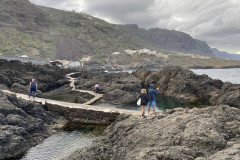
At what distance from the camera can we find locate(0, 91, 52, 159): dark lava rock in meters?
12.6

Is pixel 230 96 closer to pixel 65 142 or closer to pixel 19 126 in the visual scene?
pixel 65 142

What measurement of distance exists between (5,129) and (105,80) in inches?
1457

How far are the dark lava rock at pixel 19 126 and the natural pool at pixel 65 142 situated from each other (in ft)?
2.59

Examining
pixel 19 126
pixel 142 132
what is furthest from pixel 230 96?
pixel 19 126

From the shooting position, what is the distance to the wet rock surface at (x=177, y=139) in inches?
291

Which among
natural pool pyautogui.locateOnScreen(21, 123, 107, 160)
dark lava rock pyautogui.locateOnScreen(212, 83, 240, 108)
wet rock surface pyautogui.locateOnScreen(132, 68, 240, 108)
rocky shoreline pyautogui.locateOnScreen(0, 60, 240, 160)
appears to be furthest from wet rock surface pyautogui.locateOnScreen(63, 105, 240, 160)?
wet rock surface pyautogui.locateOnScreen(132, 68, 240, 108)

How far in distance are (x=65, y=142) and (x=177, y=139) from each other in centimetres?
994

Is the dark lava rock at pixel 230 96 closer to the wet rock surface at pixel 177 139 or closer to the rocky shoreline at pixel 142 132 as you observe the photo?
the rocky shoreline at pixel 142 132

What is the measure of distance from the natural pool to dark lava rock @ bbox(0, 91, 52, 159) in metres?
0.79

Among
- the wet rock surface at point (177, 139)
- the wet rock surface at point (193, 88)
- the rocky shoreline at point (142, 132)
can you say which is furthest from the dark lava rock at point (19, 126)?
the wet rock surface at point (193, 88)

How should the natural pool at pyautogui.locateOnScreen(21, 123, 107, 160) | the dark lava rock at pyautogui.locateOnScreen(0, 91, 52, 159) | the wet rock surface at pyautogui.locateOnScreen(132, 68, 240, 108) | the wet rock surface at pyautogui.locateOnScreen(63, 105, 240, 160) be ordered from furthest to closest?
the wet rock surface at pyautogui.locateOnScreen(132, 68, 240, 108), the natural pool at pyautogui.locateOnScreen(21, 123, 107, 160), the dark lava rock at pyautogui.locateOnScreen(0, 91, 52, 159), the wet rock surface at pyautogui.locateOnScreen(63, 105, 240, 160)

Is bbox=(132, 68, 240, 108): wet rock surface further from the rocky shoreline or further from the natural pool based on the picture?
the natural pool

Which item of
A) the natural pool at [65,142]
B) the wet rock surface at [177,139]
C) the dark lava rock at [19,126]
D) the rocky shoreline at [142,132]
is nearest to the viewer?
the wet rock surface at [177,139]

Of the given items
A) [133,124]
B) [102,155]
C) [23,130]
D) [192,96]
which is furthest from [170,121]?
[192,96]
